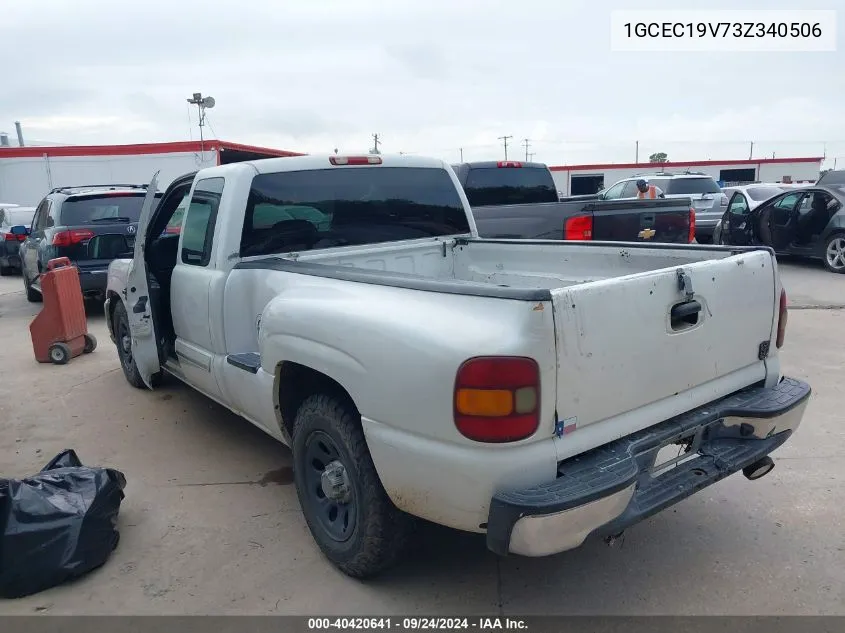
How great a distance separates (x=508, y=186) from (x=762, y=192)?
23.8 feet

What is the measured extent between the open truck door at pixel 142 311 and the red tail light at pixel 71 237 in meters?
4.46

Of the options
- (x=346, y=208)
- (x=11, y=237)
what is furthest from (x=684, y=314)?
(x=11, y=237)

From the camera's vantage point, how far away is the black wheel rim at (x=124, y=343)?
5.79 meters

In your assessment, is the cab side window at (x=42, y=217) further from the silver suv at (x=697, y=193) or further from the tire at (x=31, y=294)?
the silver suv at (x=697, y=193)

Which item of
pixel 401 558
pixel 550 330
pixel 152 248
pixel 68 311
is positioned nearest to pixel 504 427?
pixel 550 330

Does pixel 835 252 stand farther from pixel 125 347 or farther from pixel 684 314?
pixel 125 347

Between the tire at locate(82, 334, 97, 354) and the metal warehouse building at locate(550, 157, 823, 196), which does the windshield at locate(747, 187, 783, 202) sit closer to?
the tire at locate(82, 334, 97, 354)

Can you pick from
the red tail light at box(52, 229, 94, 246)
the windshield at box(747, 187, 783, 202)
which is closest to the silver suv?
the windshield at box(747, 187, 783, 202)

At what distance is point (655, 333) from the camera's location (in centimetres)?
258

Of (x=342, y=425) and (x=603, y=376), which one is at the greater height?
(x=603, y=376)

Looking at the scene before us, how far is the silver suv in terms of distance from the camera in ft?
47.5

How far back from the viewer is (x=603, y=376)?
2.43 m

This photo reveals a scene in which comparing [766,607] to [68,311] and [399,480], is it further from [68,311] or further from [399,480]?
[68,311]

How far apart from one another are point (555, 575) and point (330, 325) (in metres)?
1.51
